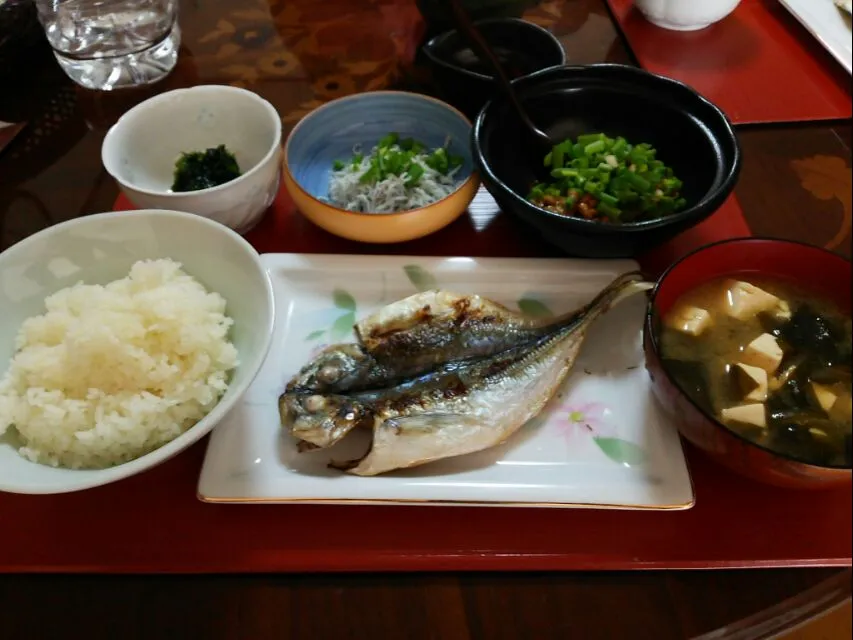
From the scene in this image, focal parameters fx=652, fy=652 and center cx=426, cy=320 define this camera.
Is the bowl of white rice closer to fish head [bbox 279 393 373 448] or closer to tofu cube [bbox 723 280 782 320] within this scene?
fish head [bbox 279 393 373 448]

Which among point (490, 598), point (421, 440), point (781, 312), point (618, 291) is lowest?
point (490, 598)

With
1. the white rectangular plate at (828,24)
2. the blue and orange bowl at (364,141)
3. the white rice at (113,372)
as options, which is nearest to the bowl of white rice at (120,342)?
the white rice at (113,372)

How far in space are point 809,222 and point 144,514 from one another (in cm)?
96

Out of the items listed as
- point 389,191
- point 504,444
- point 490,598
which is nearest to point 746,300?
point 504,444

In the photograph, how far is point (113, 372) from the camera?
2.89 ft

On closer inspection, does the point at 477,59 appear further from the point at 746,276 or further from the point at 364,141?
the point at 746,276

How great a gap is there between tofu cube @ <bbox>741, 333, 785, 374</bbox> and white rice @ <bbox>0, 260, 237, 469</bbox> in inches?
27.5

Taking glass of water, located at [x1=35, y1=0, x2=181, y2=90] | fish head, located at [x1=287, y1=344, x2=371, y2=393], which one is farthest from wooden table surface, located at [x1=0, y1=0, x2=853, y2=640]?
glass of water, located at [x1=35, y1=0, x2=181, y2=90]

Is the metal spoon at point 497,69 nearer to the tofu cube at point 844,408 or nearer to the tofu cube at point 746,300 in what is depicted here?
the tofu cube at point 746,300

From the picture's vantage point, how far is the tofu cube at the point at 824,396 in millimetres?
754

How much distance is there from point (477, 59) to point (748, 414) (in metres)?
1.01

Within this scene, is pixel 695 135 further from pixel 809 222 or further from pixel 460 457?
pixel 460 457

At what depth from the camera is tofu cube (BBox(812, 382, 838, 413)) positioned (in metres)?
0.75

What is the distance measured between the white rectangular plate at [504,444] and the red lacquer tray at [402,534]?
0.04m
